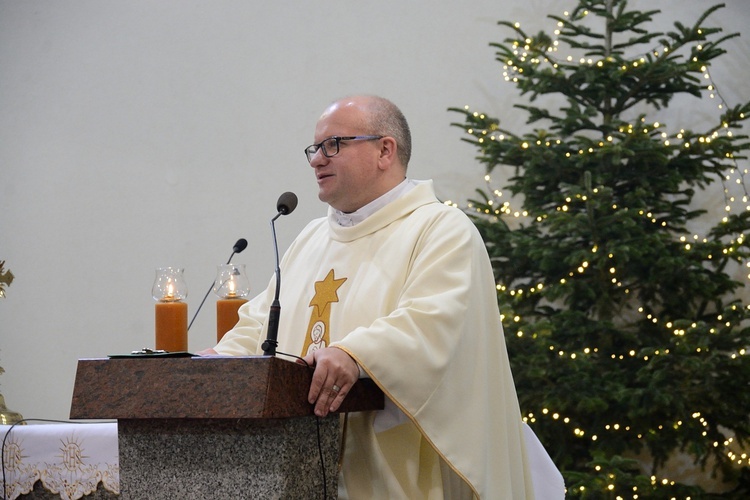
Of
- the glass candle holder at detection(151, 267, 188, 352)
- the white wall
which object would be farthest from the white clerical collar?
the white wall

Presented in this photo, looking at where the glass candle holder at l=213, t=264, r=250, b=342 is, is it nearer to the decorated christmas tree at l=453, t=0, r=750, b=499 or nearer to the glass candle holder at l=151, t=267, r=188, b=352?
the glass candle holder at l=151, t=267, r=188, b=352

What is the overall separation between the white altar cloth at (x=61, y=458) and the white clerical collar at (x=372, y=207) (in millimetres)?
1057

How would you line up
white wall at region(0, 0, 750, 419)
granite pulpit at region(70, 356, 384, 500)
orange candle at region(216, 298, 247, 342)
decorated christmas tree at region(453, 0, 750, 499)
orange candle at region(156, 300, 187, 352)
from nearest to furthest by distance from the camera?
granite pulpit at region(70, 356, 384, 500) < orange candle at region(156, 300, 187, 352) < orange candle at region(216, 298, 247, 342) < decorated christmas tree at region(453, 0, 750, 499) < white wall at region(0, 0, 750, 419)

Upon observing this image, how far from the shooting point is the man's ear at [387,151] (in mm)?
2971

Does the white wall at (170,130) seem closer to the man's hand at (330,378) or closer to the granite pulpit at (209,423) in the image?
the man's hand at (330,378)

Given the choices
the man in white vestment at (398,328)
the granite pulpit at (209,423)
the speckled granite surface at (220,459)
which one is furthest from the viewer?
the man in white vestment at (398,328)

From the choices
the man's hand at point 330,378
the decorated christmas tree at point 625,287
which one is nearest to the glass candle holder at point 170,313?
the man's hand at point 330,378

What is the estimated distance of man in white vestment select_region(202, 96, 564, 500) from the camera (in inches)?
91.4

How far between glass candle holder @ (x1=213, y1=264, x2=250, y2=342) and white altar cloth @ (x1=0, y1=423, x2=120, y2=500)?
0.55m

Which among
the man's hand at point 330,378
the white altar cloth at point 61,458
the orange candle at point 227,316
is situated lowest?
the white altar cloth at point 61,458

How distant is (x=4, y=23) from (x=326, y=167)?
4.96 m

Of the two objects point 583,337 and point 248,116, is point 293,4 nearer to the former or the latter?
point 248,116

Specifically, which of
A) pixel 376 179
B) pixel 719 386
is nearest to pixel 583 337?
pixel 719 386

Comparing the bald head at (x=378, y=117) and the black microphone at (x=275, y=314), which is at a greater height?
the bald head at (x=378, y=117)
